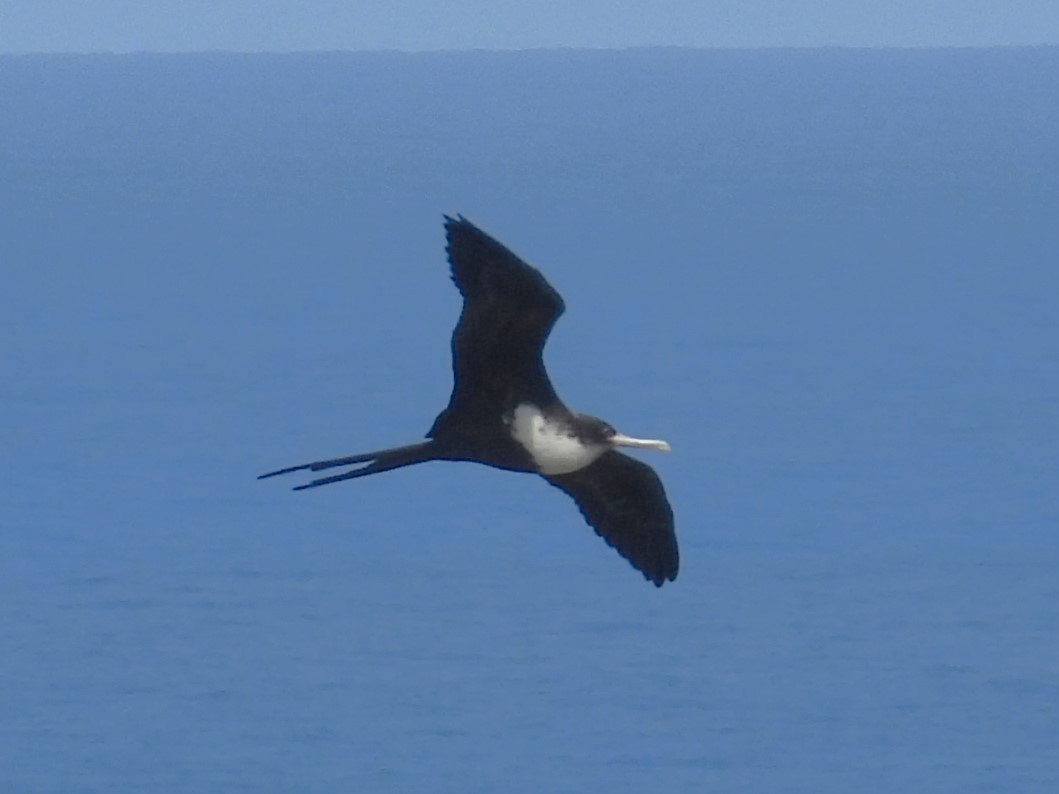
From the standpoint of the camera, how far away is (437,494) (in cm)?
3284

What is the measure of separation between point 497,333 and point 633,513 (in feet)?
2.49

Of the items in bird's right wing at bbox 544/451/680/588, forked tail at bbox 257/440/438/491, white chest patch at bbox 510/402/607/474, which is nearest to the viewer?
Answer: forked tail at bbox 257/440/438/491

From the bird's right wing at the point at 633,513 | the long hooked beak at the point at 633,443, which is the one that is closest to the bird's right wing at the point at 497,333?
the long hooked beak at the point at 633,443

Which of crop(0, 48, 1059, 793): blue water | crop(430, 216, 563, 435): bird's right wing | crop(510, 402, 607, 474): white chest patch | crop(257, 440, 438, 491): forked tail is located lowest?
crop(257, 440, 438, 491): forked tail

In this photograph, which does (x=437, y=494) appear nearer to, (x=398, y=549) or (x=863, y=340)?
(x=398, y=549)

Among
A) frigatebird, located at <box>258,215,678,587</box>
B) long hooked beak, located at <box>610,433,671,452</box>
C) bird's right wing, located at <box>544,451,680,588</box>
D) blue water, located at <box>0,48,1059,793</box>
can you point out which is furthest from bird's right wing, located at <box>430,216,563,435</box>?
blue water, located at <box>0,48,1059,793</box>

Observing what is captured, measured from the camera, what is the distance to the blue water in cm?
2427

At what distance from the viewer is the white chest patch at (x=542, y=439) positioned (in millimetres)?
7098

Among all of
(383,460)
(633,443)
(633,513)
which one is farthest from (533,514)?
(383,460)

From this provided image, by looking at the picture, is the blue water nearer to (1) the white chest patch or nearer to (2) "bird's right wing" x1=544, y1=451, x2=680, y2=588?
(2) "bird's right wing" x1=544, y1=451, x2=680, y2=588

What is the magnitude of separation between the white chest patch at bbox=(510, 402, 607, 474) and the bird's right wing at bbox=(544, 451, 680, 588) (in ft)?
1.40

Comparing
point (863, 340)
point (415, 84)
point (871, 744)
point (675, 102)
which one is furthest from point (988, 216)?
point (415, 84)

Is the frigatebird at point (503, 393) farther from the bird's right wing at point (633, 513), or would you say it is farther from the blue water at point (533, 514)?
the blue water at point (533, 514)

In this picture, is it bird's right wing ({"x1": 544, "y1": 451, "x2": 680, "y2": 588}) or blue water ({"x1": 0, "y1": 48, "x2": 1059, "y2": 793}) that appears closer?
bird's right wing ({"x1": 544, "y1": 451, "x2": 680, "y2": 588})
